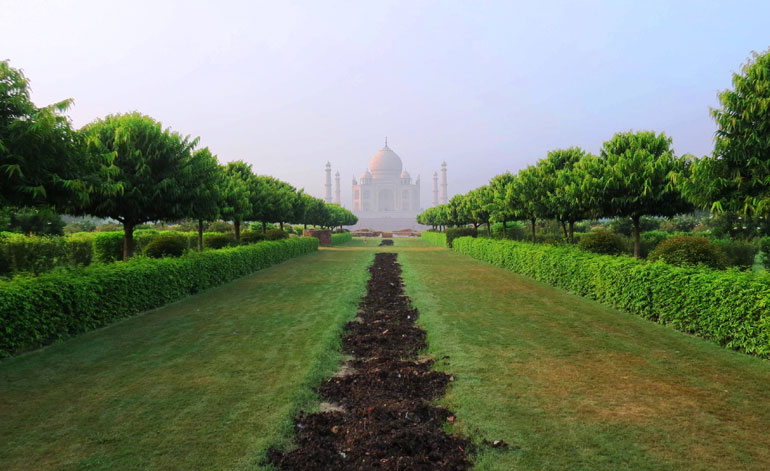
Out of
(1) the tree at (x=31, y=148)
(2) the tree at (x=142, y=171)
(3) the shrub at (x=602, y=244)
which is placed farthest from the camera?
(3) the shrub at (x=602, y=244)

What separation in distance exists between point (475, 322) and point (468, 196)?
32.5 meters

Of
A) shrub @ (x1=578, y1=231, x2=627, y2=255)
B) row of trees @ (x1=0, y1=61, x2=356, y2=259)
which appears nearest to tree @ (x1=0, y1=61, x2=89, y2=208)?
row of trees @ (x1=0, y1=61, x2=356, y2=259)

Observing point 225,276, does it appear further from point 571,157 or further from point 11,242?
point 571,157

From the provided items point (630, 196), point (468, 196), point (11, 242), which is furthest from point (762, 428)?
point (468, 196)

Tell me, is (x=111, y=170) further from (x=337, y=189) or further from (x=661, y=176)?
(x=337, y=189)

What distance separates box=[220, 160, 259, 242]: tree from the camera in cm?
1977

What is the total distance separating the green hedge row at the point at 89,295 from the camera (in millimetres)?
6395

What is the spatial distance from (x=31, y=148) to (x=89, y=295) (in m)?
2.63

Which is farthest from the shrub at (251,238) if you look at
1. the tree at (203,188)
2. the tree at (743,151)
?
the tree at (743,151)

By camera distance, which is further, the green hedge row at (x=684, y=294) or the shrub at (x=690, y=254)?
the shrub at (x=690, y=254)

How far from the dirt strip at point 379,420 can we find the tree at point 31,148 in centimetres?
591

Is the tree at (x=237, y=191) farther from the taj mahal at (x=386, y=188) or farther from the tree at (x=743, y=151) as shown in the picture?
the taj mahal at (x=386, y=188)

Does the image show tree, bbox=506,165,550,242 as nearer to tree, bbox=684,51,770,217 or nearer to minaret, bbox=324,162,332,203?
tree, bbox=684,51,770,217

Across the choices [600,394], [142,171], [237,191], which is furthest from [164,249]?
[600,394]
